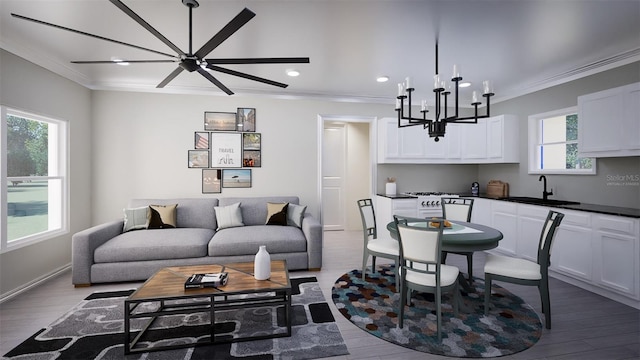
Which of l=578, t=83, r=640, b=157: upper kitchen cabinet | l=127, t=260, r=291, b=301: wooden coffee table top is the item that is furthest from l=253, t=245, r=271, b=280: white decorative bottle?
l=578, t=83, r=640, b=157: upper kitchen cabinet

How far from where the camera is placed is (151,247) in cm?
341

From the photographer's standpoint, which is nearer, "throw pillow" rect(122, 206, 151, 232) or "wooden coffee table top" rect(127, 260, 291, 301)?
"wooden coffee table top" rect(127, 260, 291, 301)

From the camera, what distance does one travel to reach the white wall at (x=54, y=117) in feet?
9.74

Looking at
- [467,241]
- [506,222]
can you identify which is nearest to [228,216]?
[467,241]

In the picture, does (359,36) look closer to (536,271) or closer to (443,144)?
(536,271)

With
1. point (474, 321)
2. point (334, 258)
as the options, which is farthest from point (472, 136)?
point (474, 321)

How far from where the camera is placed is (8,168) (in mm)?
2998

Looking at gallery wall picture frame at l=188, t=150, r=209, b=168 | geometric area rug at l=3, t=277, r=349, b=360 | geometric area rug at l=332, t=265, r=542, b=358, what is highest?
gallery wall picture frame at l=188, t=150, r=209, b=168

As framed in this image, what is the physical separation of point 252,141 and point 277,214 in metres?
1.32

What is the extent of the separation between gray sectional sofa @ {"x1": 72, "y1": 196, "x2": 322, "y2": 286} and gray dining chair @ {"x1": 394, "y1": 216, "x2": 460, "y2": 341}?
5.22 feet

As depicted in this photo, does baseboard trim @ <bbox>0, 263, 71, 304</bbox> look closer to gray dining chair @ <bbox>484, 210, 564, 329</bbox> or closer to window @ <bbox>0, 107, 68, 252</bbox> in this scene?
window @ <bbox>0, 107, 68, 252</bbox>

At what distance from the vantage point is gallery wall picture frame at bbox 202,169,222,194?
4.64 metres

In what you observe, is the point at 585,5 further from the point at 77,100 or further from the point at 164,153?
the point at 77,100

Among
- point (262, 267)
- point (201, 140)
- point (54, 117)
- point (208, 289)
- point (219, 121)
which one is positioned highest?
point (219, 121)
